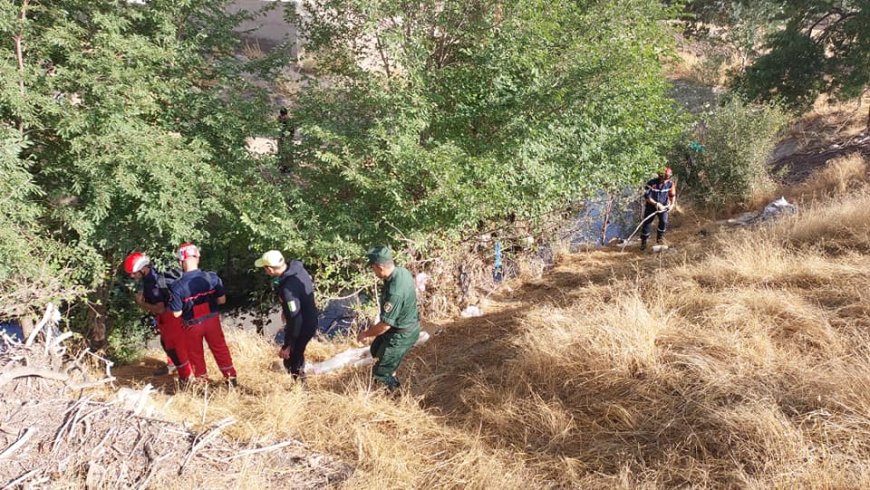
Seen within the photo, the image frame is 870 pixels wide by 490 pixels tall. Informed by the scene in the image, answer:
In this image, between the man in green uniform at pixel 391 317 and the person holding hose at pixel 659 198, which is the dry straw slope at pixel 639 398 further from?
the person holding hose at pixel 659 198

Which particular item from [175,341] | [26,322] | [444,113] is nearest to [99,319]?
[26,322]

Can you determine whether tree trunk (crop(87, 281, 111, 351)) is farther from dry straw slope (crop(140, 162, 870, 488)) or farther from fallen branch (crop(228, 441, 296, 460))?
fallen branch (crop(228, 441, 296, 460))

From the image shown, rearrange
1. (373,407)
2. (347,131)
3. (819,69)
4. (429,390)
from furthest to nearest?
(819,69), (347,131), (429,390), (373,407)

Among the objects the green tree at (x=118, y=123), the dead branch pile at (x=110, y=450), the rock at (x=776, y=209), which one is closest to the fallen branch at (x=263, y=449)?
the dead branch pile at (x=110, y=450)

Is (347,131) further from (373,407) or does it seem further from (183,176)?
(373,407)

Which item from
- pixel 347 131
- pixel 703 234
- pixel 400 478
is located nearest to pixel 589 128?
pixel 347 131

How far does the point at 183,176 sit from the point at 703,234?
28.8 feet

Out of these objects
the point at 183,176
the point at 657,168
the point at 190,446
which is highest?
the point at 183,176

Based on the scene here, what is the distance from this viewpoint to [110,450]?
119 inches

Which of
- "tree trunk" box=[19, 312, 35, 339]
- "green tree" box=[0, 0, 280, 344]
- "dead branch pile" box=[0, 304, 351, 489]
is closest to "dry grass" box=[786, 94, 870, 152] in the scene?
"green tree" box=[0, 0, 280, 344]

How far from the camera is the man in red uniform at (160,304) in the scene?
5258mm

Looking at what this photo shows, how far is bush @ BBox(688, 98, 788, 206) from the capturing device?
1136 centimetres

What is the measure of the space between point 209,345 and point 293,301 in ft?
4.04

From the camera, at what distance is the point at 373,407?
404cm
